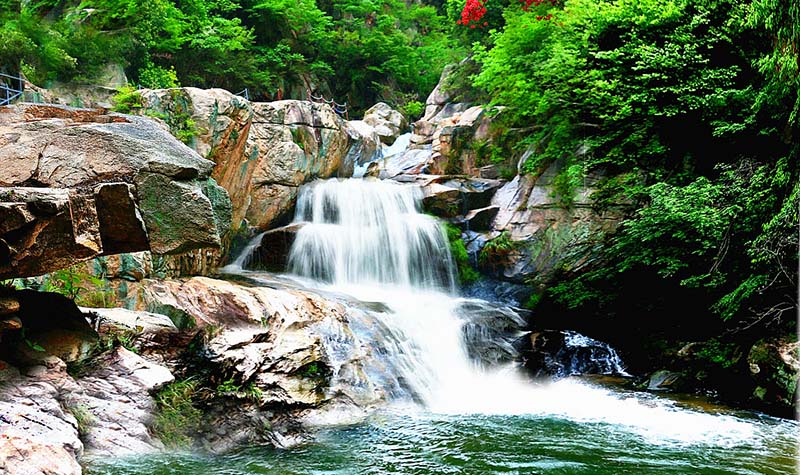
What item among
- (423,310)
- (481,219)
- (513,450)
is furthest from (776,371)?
(481,219)

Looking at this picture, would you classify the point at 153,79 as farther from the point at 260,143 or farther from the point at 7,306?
the point at 7,306

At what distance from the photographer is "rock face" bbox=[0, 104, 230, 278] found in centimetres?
438

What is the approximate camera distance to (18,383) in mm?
4602

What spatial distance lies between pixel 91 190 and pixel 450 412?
18.4ft

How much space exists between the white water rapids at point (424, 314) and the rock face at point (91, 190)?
4.60 metres

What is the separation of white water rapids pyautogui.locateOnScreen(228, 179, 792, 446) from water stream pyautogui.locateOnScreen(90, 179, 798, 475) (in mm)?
29

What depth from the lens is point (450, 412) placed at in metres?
8.02

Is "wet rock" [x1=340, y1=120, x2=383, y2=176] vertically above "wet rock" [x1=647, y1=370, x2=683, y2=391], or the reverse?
"wet rock" [x1=340, y1=120, x2=383, y2=176]

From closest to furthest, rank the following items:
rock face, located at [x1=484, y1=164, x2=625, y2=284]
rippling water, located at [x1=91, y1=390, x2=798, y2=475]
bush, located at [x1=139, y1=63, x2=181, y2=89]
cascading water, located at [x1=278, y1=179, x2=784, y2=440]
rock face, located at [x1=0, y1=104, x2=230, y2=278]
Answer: rock face, located at [x1=0, y1=104, x2=230, y2=278] < rippling water, located at [x1=91, y1=390, x2=798, y2=475] < cascading water, located at [x1=278, y1=179, x2=784, y2=440] < rock face, located at [x1=484, y1=164, x2=625, y2=284] < bush, located at [x1=139, y1=63, x2=181, y2=89]

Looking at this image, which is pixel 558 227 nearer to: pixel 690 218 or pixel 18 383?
pixel 690 218

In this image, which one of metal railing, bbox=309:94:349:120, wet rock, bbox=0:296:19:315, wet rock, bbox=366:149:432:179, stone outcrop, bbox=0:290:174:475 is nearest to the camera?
stone outcrop, bbox=0:290:174:475

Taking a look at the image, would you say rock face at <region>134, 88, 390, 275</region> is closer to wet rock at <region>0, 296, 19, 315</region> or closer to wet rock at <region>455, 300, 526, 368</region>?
wet rock at <region>0, 296, 19, 315</region>

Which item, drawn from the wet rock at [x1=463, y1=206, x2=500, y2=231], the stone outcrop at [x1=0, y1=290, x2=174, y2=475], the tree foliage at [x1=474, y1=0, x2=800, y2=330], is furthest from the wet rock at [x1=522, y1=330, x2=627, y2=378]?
the stone outcrop at [x1=0, y1=290, x2=174, y2=475]

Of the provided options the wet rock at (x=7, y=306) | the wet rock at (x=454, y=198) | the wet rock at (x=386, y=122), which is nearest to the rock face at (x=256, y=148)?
the wet rock at (x=386, y=122)
